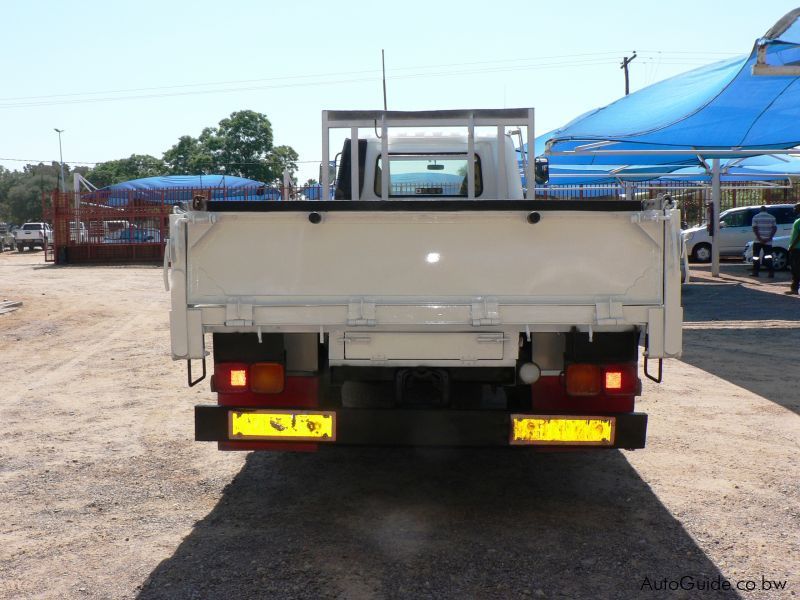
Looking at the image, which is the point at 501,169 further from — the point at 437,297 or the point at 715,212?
the point at 715,212

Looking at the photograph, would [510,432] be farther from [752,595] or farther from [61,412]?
[61,412]

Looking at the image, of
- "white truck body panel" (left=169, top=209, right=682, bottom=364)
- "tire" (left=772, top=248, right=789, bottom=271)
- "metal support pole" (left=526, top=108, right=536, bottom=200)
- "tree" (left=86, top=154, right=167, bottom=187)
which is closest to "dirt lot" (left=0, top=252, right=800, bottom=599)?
"white truck body panel" (left=169, top=209, right=682, bottom=364)

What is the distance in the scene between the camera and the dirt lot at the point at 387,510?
3.72 metres

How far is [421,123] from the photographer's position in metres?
6.36

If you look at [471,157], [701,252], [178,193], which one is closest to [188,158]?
[178,193]

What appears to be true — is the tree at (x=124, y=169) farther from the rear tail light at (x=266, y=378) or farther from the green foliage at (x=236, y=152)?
the rear tail light at (x=266, y=378)

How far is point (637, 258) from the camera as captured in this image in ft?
13.3

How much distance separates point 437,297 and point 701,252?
24.7 meters

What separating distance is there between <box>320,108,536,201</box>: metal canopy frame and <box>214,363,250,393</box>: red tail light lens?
2314 mm

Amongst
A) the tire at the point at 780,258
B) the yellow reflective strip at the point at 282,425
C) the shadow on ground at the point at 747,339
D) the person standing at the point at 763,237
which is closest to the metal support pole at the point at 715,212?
the person standing at the point at 763,237

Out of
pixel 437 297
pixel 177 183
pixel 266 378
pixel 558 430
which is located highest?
pixel 177 183

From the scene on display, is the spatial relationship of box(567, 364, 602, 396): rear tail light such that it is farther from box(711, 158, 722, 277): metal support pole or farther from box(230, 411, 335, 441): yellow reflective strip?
box(711, 158, 722, 277): metal support pole

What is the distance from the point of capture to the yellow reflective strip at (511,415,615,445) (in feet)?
14.0

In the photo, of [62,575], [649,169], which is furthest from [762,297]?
[62,575]
